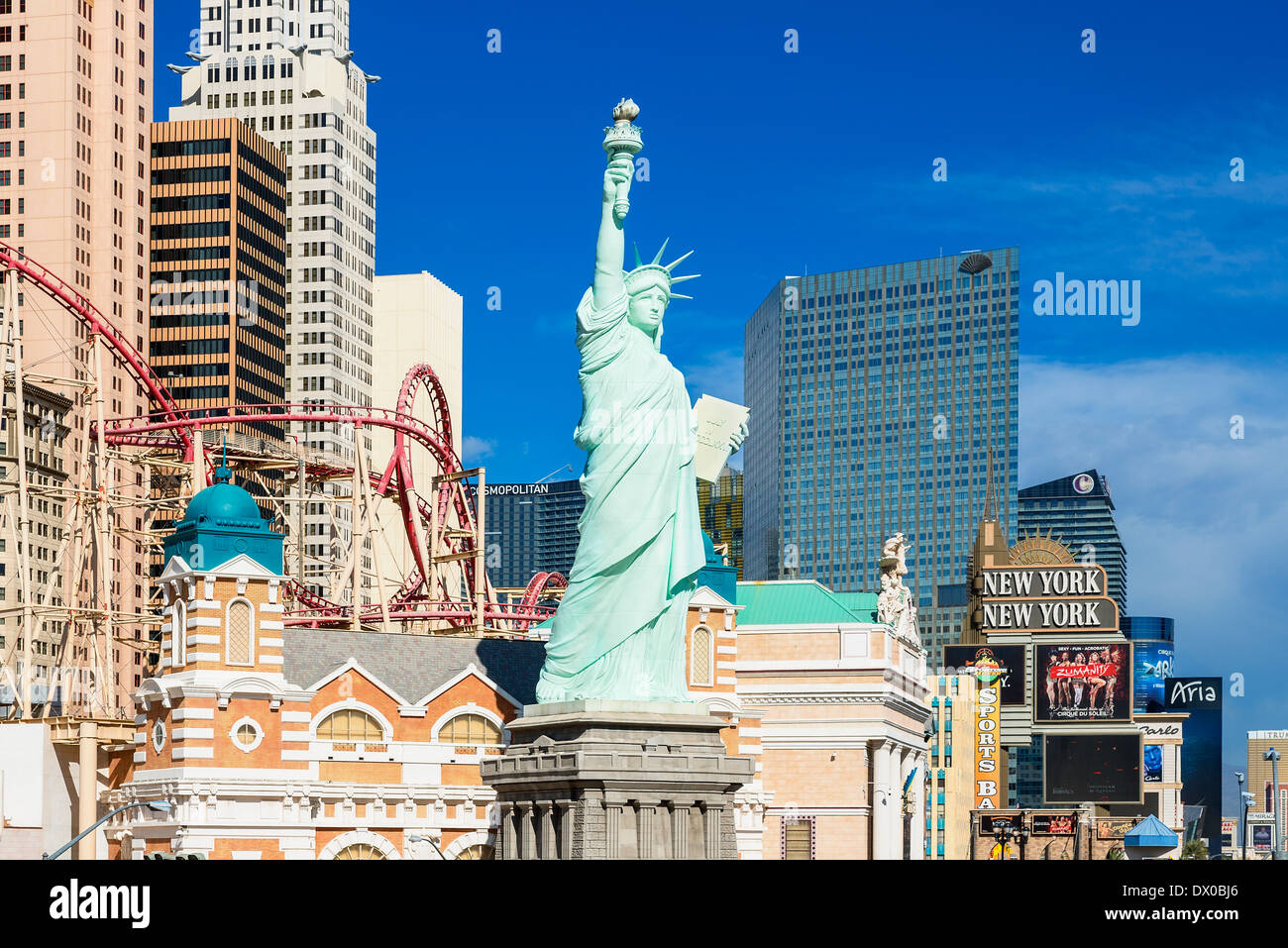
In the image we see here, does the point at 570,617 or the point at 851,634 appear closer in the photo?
the point at 570,617

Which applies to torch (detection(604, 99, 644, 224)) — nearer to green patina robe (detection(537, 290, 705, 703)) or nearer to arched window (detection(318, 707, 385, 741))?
green patina robe (detection(537, 290, 705, 703))

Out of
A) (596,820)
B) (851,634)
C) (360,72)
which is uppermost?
(360,72)

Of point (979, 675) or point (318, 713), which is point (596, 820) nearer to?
point (318, 713)

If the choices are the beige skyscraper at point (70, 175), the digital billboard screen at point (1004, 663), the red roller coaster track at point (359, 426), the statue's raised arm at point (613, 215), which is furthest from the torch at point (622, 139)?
the digital billboard screen at point (1004, 663)

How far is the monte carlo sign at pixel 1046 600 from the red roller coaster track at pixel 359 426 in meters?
94.4

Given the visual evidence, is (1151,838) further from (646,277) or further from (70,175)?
(70,175)

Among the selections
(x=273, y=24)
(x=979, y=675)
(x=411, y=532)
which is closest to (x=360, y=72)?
(x=273, y=24)

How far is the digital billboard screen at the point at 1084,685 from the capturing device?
18038 centimetres

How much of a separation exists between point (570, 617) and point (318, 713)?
9.44 m

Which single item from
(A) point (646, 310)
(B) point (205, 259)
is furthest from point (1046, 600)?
(A) point (646, 310)

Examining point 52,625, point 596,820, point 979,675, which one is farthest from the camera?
point 979,675

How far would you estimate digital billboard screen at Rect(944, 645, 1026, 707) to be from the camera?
178 metres

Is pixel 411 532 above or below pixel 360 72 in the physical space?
below

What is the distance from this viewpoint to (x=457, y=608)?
9219 centimetres
